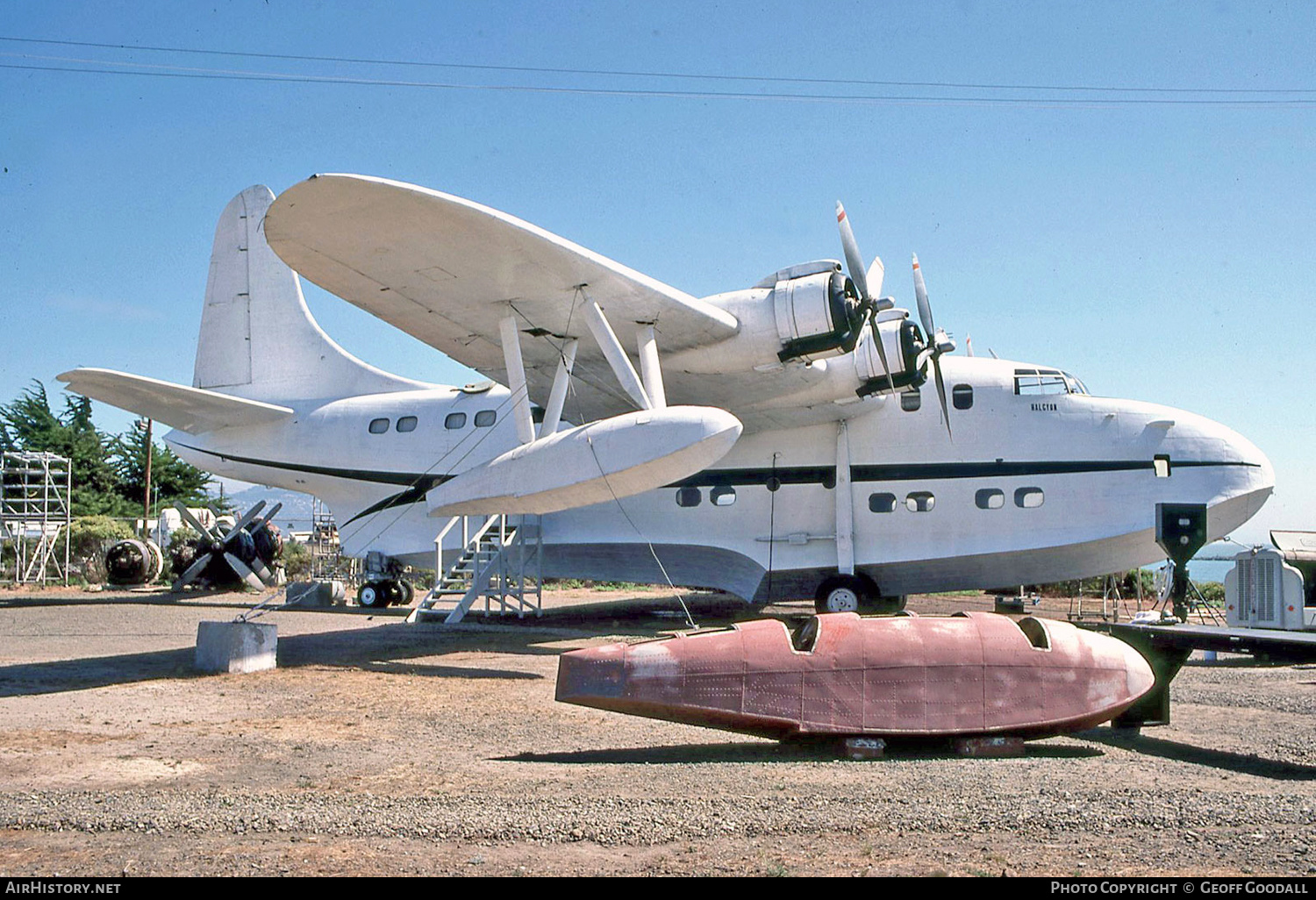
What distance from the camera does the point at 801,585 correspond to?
56.4 ft

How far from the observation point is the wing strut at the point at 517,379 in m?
13.1

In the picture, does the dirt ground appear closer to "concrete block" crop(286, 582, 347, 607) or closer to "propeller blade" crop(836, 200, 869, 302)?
"propeller blade" crop(836, 200, 869, 302)

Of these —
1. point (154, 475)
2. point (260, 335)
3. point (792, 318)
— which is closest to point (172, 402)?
point (260, 335)

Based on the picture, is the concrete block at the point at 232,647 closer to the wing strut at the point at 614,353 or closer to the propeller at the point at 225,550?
the wing strut at the point at 614,353

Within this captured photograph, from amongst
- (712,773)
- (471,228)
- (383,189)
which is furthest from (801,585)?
(712,773)

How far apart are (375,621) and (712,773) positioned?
43.1ft

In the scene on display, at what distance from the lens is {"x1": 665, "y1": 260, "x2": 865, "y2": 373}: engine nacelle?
44.3ft

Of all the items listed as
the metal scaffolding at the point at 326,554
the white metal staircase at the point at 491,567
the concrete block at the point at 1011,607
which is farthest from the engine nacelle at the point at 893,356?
the metal scaffolding at the point at 326,554

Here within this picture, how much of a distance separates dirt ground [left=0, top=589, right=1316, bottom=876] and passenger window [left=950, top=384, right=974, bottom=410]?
601 centimetres

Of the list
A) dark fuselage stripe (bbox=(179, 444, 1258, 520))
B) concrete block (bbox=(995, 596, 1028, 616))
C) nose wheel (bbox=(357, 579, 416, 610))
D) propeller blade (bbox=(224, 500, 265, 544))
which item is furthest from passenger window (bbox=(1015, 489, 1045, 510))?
propeller blade (bbox=(224, 500, 265, 544))

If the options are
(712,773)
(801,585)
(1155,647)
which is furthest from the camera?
(801,585)

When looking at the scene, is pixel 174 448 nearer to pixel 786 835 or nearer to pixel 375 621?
pixel 375 621

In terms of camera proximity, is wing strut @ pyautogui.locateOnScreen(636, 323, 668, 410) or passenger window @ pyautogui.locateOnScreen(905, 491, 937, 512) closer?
wing strut @ pyautogui.locateOnScreen(636, 323, 668, 410)

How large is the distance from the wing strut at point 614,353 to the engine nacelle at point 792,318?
74.6 inches
